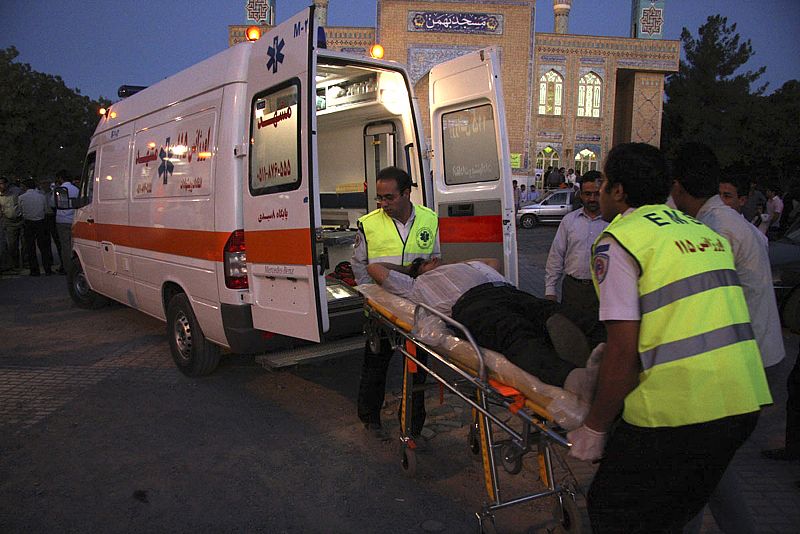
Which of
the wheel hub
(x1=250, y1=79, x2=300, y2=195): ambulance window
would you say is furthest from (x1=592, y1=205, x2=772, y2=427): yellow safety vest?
the wheel hub

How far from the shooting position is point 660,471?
1732mm

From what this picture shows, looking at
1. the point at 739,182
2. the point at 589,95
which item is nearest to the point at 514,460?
the point at 739,182

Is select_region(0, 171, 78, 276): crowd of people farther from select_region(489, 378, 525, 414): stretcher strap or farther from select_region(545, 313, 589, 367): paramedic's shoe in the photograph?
select_region(545, 313, 589, 367): paramedic's shoe

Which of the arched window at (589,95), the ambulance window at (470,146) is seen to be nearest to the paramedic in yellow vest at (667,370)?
the ambulance window at (470,146)

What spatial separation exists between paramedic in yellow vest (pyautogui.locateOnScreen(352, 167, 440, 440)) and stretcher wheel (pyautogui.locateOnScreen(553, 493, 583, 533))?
129 centimetres

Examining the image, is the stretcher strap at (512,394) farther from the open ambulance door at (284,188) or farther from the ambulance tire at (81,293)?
the ambulance tire at (81,293)

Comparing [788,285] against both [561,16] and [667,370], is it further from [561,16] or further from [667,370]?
[561,16]

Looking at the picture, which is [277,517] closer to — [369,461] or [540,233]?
[369,461]

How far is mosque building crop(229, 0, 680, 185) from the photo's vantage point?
2983 centimetres

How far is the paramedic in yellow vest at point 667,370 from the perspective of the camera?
5.53ft

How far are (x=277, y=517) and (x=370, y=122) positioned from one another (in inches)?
183

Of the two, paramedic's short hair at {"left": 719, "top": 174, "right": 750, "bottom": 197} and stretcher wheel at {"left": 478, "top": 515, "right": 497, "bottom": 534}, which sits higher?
paramedic's short hair at {"left": 719, "top": 174, "right": 750, "bottom": 197}

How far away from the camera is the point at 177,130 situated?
493 centimetres

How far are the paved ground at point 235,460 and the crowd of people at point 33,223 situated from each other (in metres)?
6.02
